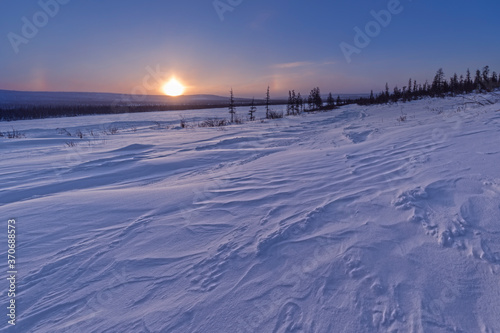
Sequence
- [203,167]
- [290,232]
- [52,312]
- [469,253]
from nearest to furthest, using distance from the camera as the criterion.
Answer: [52,312]
[469,253]
[290,232]
[203,167]

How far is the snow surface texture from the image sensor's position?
1639 mm

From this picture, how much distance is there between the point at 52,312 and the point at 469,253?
3.38 m

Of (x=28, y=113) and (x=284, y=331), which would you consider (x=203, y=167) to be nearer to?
(x=284, y=331)

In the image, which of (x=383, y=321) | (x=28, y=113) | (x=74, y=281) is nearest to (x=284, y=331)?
(x=383, y=321)

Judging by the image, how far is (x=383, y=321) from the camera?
5.01 feet

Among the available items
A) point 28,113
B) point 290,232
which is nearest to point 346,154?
point 290,232

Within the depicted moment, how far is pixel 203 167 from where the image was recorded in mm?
5828

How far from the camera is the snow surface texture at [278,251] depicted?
164 centimetres

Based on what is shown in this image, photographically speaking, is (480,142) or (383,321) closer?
(383,321)

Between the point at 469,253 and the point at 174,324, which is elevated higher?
the point at 469,253

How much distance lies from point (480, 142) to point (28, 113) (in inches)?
4056

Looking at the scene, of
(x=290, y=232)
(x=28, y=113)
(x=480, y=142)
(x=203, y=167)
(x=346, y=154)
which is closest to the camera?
(x=290, y=232)

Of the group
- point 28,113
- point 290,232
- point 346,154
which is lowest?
point 290,232

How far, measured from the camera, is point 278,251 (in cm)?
229
